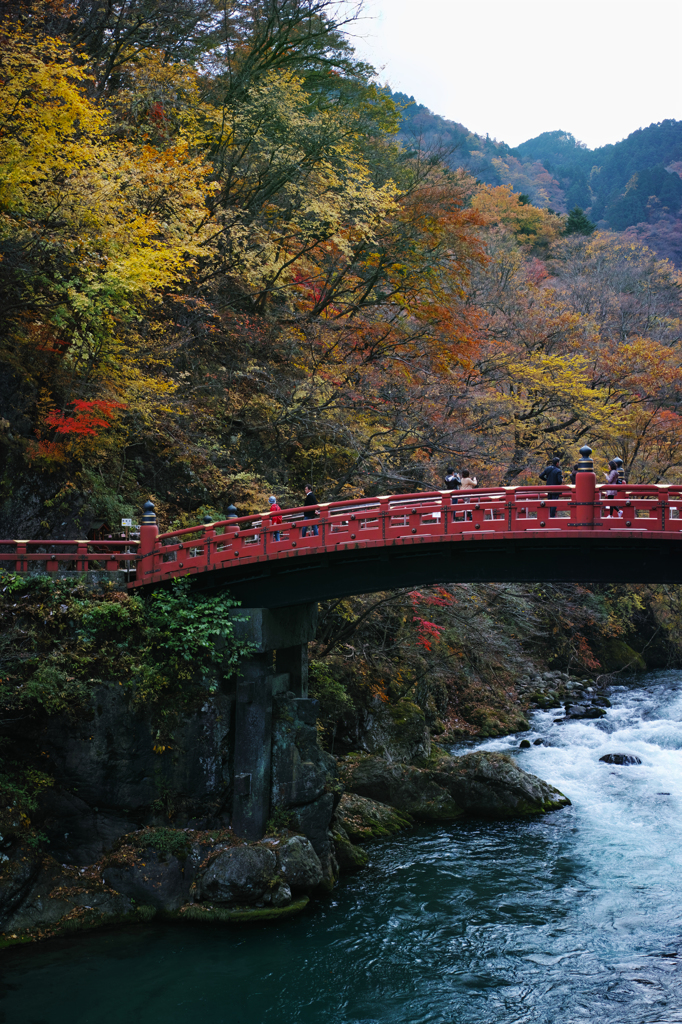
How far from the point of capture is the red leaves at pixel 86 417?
18.3 metres

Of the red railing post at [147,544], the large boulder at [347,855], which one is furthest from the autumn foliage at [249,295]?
the large boulder at [347,855]

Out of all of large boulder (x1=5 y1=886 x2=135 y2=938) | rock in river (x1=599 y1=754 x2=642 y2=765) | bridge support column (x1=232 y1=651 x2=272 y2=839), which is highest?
bridge support column (x1=232 y1=651 x2=272 y2=839)

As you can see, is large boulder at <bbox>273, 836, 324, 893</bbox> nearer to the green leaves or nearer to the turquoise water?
the turquoise water

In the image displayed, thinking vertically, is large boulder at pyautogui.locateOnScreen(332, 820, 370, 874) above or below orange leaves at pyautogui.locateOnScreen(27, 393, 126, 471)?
below

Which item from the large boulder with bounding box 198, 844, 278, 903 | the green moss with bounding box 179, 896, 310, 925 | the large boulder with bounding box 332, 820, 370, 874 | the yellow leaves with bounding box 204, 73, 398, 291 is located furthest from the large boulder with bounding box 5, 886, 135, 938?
the yellow leaves with bounding box 204, 73, 398, 291

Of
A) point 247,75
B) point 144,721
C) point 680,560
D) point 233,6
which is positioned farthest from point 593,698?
point 233,6

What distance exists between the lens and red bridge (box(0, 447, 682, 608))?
49.0 feet

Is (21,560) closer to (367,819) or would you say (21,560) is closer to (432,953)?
(367,819)

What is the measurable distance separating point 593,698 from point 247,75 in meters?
27.3

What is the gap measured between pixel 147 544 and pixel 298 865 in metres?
7.59

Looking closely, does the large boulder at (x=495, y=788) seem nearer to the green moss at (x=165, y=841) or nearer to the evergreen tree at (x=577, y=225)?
the green moss at (x=165, y=841)

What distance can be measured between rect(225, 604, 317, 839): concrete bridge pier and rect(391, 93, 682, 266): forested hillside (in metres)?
64.3

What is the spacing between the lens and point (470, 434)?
27.0m

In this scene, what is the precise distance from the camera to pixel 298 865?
15.3 meters
